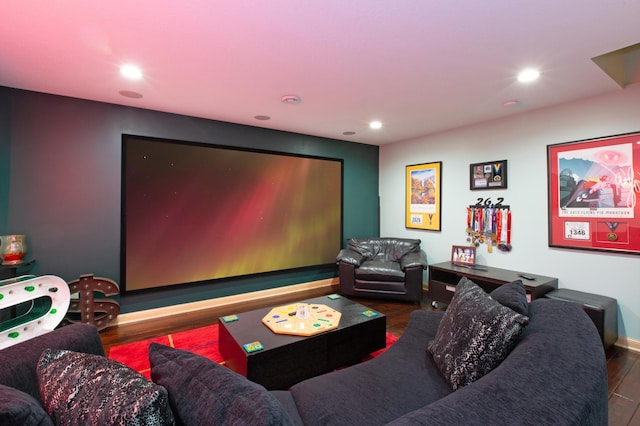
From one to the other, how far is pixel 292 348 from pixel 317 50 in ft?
6.99

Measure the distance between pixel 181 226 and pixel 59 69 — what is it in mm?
1872

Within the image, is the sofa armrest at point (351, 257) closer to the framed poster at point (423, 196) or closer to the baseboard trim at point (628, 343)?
the framed poster at point (423, 196)

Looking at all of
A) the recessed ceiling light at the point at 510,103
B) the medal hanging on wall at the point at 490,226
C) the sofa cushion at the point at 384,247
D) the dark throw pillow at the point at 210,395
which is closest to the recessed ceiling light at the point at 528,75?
the recessed ceiling light at the point at 510,103

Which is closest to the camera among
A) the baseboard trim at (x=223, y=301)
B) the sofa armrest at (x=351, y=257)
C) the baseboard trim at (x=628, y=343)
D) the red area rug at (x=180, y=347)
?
the red area rug at (x=180, y=347)

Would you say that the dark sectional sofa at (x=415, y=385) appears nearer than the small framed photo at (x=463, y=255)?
Yes

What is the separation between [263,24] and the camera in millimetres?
1848

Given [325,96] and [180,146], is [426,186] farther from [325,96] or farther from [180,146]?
[180,146]

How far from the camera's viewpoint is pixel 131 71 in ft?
8.14

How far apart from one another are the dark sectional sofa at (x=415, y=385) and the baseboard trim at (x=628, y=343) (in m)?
2.29

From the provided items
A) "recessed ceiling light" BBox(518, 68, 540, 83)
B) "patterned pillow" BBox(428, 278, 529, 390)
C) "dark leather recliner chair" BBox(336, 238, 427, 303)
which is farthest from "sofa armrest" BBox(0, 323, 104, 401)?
"recessed ceiling light" BBox(518, 68, 540, 83)

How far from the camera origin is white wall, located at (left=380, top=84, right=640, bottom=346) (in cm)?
282

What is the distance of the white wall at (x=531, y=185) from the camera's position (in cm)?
282

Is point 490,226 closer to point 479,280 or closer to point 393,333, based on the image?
point 479,280

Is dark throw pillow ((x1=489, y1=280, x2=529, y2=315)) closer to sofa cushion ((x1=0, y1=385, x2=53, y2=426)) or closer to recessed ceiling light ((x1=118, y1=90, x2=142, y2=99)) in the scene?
sofa cushion ((x1=0, y1=385, x2=53, y2=426))
